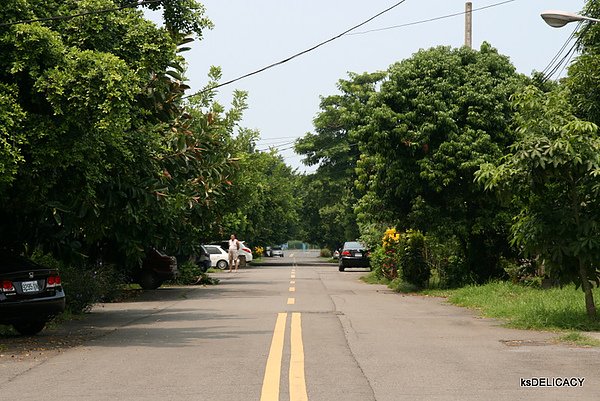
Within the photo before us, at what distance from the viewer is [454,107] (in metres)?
24.5

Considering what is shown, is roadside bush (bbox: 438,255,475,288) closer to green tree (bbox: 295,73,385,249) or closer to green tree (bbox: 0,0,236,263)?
green tree (bbox: 0,0,236,263)

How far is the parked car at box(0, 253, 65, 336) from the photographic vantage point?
1357 cm

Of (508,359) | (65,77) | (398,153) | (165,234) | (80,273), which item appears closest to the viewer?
(508,359)

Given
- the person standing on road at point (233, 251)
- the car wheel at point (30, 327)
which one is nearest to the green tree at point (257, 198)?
the person standing on road at point (233, 251)

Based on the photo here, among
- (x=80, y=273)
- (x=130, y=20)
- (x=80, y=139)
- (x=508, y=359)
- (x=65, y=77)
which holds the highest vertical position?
(x=130, y=20)

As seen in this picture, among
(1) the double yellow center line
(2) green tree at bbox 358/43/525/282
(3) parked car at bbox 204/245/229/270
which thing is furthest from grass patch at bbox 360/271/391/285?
(1) the double yellow center line

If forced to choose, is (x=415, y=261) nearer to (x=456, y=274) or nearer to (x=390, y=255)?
(x=456, y=274)

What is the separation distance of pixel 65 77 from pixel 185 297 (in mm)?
Answer: 14169

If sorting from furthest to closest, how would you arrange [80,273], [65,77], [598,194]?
[80,273] → [598,194] → [65,77]

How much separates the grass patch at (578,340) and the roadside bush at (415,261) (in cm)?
1352

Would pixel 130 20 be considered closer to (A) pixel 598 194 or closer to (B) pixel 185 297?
(A) pixel 598 194

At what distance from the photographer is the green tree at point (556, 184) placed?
14.2m

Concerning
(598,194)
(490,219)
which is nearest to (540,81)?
(490,219)

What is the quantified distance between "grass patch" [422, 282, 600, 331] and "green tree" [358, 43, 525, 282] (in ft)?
6.04
